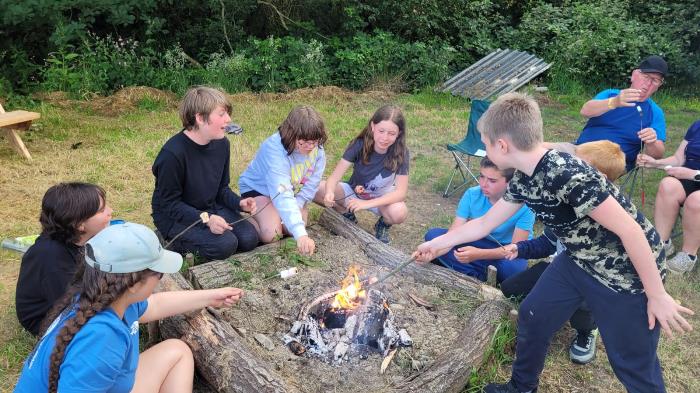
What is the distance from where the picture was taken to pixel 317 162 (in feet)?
14.1

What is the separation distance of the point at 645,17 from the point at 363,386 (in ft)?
35.4

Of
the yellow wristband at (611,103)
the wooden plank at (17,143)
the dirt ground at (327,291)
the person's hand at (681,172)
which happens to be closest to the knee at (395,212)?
the dirt ground at (327,291)

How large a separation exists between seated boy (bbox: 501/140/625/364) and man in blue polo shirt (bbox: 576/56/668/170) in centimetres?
185

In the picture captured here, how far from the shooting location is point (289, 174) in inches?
161

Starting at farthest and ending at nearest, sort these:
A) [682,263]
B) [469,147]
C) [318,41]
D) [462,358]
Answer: [318,41], [469,147], [682,263], [462,358]

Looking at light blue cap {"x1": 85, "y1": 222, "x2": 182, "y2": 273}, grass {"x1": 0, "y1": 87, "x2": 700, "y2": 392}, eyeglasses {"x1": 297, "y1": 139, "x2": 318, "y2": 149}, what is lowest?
grass {"x1": 0, "y1": 87, "x2": 700, "y2": 392}

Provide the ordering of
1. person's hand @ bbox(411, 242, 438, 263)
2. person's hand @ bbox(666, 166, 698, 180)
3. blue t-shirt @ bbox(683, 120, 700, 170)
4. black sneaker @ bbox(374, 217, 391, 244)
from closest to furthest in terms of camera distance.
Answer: person's hand @ bbox(411, 242, 438, 263)
person's hand @ bbox(666, 166, 698, 180)
blue t-shirt @ bbox(683, 120, 700, 170)
black sneaker @ bbox(374, 217, 391, 244)

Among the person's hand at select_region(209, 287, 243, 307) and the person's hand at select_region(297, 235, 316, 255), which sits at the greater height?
the person's hand at select_region(209, 287, 243, 307)

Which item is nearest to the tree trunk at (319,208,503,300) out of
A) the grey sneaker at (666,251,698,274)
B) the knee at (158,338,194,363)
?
the knee at (158,338,194,363)

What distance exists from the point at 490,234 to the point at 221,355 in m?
2.04

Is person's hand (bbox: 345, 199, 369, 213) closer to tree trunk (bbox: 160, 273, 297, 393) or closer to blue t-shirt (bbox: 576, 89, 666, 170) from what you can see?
tree trunk (bbox: 160, 273, 297, 393)

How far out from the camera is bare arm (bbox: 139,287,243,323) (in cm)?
262

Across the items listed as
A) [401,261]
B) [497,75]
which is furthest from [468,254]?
[497,75]

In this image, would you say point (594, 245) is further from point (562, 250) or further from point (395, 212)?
point (395, 212)
